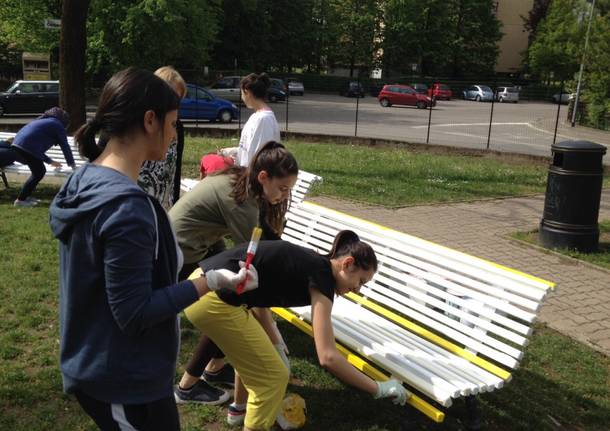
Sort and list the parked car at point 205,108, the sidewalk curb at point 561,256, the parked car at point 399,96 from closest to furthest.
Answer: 1. the sidewalk curb at point 561,256
2. the parked car at point 205,108
3. the parked car at point 399,96

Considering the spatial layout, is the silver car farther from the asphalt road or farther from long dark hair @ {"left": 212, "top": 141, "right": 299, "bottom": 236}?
long dark hair @ {"left": 212, "top": 141, "right": 299, "bottom": 236}

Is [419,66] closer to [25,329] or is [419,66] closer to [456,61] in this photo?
[456,61]

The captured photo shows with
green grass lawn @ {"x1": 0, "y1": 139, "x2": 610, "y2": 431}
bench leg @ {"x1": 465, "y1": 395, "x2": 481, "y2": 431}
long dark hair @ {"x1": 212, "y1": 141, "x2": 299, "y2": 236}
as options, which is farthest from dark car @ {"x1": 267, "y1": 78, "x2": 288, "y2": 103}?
bench leg @ {"x1": 465, "y1": 395, "x2": 481, "y2": 431}

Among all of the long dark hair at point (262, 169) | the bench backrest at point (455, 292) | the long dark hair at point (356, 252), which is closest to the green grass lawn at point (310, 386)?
the bench backrest at point (455, 292)

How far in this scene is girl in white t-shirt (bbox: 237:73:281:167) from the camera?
16.6 ft

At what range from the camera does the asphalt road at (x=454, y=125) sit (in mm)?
19827

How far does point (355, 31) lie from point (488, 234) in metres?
54.1

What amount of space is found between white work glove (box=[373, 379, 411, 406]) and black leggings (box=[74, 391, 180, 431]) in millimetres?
1276

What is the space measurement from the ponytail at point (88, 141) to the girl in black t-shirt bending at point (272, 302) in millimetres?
880

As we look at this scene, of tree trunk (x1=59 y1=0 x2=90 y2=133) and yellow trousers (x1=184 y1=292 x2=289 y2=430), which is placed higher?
tree trunk (x1=59 y1=0 x2=90 y2=133)

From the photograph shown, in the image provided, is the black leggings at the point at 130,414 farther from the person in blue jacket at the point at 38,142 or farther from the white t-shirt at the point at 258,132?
the person in blue jacket at the point at 38,142

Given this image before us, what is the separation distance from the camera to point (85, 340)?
1.72 metres

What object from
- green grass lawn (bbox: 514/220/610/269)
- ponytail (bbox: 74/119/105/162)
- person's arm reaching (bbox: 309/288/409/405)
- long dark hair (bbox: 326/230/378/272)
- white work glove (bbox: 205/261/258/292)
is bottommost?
green grass lawn (bbox: 514/220/610/269)

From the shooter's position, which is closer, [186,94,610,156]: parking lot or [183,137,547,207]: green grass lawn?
[183,137,547,207]: green grass lawn
